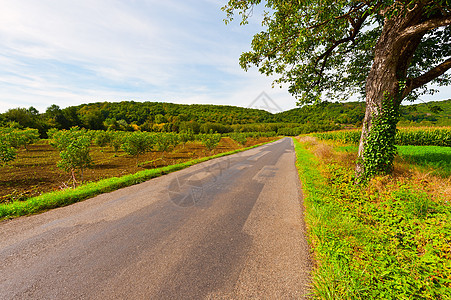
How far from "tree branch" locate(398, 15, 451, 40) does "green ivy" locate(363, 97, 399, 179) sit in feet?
5.94

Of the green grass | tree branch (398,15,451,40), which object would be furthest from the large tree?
the green grass

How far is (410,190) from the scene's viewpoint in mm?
4375

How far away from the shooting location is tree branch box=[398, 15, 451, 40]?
150 inches

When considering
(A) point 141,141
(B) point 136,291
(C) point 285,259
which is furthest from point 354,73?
(A) point 141,141

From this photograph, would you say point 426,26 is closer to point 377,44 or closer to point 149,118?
point 377,44

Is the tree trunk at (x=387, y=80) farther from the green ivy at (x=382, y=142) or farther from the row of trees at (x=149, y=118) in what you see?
the row of trees at (x=149, y=118)

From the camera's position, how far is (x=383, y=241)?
9.97 ft

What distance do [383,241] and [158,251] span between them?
4.58 m

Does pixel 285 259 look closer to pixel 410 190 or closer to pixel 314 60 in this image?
pixel 410 190

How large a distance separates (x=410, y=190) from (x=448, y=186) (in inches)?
39.7

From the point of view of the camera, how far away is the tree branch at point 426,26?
12.5 feet

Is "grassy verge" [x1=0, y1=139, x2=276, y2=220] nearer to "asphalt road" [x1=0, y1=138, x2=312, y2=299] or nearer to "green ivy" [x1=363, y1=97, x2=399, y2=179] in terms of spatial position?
"asphalt road" [x1=0, y1=138, x2=312, y2=299]

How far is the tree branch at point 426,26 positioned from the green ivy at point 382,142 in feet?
5.94

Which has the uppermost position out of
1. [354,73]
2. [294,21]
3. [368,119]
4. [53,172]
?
[294,21]
